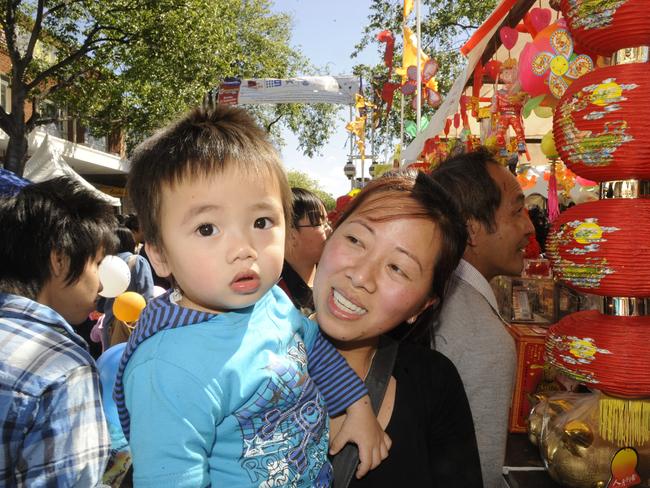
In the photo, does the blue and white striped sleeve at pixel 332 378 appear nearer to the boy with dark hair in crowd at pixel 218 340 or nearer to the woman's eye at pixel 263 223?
the boy with dark hair in crowd at pixel 218 340

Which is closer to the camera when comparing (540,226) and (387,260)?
(387,260)

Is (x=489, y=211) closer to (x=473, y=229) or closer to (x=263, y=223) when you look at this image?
(x=473, y=229)

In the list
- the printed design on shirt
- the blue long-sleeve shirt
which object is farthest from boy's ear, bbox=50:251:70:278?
the printed design on shirt

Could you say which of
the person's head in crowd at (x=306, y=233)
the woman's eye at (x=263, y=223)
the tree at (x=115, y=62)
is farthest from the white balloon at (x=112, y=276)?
the tree at (x=115, y=62)

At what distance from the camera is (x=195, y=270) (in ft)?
3.92

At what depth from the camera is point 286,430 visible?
120cm

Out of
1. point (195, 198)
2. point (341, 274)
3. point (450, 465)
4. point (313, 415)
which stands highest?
point (195, 198)

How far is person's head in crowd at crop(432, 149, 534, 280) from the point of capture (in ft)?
7.82

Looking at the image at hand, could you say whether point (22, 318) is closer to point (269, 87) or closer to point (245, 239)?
point (245, 239)

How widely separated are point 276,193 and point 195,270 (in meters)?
0.31

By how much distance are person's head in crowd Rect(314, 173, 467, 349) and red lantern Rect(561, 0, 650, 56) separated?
2.27 ft

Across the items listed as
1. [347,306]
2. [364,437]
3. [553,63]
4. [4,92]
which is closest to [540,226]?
[553,63]

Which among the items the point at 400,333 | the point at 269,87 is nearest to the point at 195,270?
the point at 400,333

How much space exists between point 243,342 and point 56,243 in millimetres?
1077
